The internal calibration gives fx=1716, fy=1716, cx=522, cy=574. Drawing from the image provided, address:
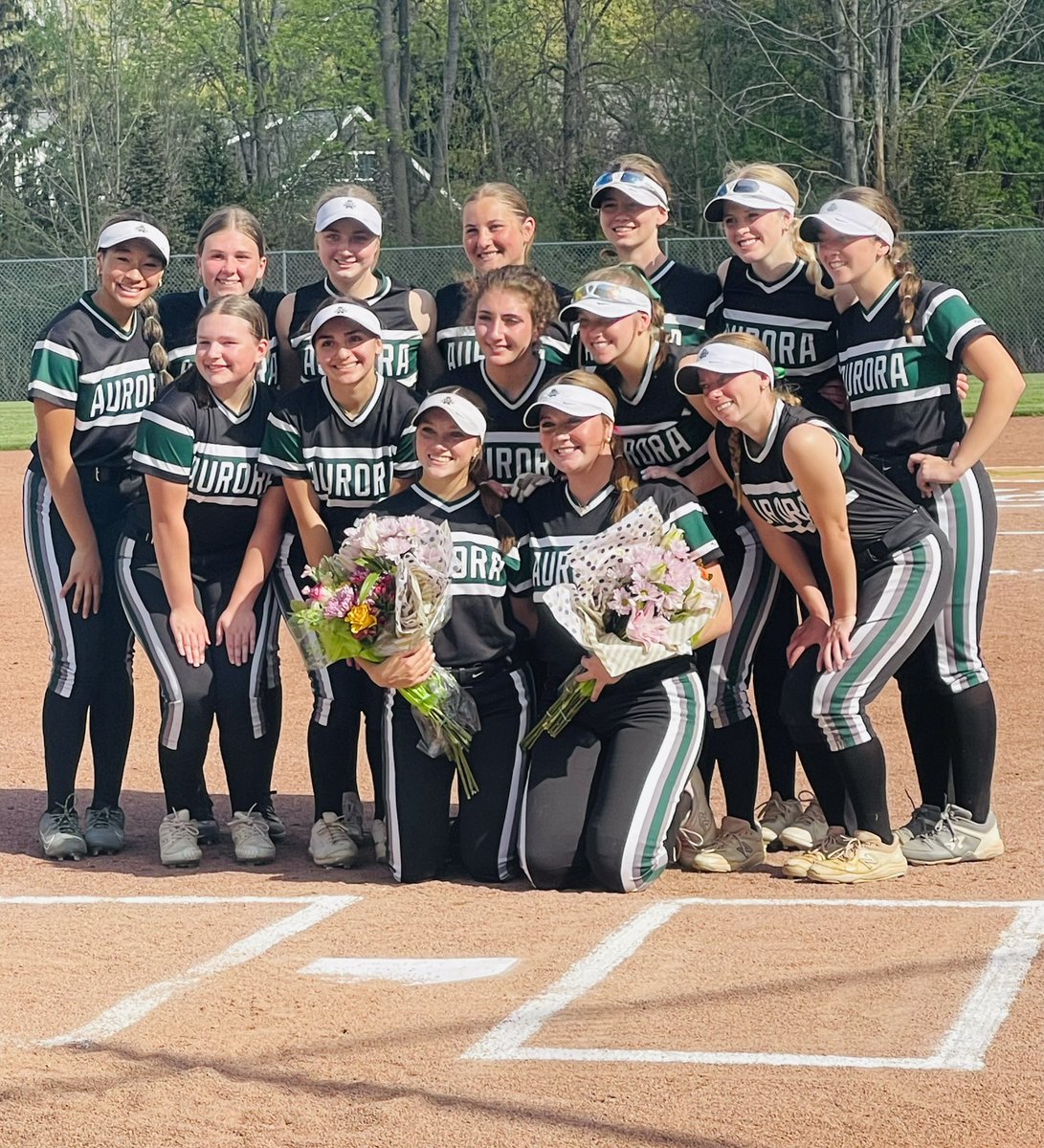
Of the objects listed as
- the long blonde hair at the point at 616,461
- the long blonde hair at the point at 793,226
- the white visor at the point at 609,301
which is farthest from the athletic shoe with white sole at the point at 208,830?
the long blonde hair at the point at 793,226

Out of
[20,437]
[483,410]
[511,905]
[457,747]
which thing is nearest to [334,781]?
[457,747]

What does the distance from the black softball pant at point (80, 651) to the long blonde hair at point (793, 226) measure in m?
2.36

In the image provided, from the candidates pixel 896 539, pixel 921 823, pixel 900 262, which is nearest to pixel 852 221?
pixel 900 262

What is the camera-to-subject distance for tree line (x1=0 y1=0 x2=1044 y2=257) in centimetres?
2705

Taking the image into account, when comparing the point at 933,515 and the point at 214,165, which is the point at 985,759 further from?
the point at 214,165

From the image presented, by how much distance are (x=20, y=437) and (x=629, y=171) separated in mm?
17605

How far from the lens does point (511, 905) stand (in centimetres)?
511

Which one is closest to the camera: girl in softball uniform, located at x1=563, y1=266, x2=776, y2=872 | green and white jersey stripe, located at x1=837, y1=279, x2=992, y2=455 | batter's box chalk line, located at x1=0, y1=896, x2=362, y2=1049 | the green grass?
batter's box chalk line, located at x1=0, y1=896, x2=362, y2=1049

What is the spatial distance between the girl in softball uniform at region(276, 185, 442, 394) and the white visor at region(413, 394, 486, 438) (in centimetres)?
51

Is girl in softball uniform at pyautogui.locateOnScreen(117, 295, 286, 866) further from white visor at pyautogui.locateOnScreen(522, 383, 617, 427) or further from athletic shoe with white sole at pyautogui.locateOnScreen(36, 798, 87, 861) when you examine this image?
white visor at pyautogui.locateOnScreen(522, 383, 617, 427)

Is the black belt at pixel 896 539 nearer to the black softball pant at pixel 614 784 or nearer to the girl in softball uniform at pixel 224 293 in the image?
the black softball pant at pixel 614 784

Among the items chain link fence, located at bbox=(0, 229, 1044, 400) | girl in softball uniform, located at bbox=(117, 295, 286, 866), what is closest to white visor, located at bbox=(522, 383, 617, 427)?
girl in softball uniform, located at bbox=(117, 295, 286, 866)

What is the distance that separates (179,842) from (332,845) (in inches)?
20.2

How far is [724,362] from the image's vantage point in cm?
496
